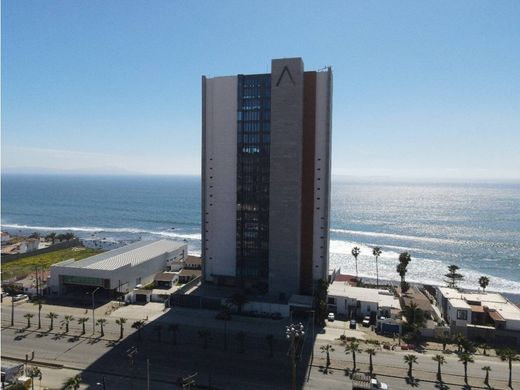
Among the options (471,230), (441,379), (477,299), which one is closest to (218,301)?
(441,379)

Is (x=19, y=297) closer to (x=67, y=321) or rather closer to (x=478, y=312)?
(x=67, y=321)

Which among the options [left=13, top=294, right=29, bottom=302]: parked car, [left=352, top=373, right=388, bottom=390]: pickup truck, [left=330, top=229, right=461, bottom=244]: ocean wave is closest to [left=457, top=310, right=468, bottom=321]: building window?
[left=352, top=373, right=388, bottom=390]: pickup truck

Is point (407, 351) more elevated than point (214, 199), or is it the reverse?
point (214, 199)

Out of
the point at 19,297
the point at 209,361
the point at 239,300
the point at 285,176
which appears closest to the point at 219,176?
the point at 285,176

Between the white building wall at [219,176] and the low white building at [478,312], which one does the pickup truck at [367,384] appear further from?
the white building wall at [219,176]

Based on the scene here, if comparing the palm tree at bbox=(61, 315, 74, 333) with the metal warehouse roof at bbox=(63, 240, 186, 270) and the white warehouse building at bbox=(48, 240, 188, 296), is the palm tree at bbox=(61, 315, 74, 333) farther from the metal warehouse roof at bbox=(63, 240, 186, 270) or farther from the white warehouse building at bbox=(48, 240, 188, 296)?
the metal warehouse roof at bbox=(63, 240, 186, 270)

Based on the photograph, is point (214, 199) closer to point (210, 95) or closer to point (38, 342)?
point (210, 95)
